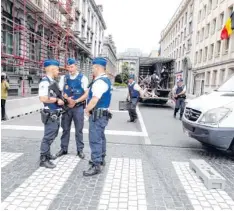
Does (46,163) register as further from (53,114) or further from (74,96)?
(74,96)

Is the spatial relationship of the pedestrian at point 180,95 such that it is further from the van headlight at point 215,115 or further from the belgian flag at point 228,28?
the belgian flag at point 228,28

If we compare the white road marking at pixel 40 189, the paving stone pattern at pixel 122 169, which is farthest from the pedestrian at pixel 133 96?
the white road marking at pixel 40 189

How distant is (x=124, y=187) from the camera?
148 inches

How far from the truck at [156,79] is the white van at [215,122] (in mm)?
10348

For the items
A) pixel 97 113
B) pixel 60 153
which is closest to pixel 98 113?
pixel 97 113

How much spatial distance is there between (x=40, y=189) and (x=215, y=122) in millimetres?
3507

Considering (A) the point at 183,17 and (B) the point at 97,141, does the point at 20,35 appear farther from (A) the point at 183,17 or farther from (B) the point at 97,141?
(A) the point at 183,17

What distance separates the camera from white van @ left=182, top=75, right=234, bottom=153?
16.4ft

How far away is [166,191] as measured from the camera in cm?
369

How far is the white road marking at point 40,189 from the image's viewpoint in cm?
313

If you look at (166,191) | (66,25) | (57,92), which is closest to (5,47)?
(66,25)

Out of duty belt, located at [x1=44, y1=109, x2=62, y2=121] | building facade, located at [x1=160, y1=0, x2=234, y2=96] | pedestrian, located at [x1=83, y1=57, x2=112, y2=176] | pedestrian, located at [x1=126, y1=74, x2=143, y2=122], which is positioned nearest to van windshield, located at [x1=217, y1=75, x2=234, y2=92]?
pedestrian, located at [x1=83, y1=57, x2=112, y2=176]

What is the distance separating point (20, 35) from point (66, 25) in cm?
825

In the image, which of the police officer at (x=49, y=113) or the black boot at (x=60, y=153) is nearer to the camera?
the police officer at (x=49, y=113)
